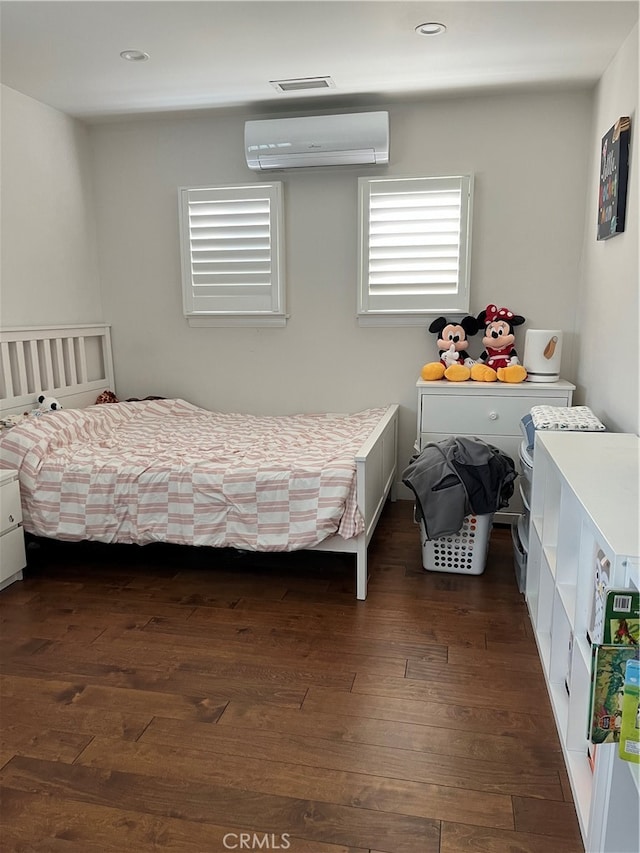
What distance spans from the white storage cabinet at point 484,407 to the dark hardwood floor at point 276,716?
0.79m

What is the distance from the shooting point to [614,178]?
105 inches

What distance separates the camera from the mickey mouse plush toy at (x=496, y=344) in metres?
3.42

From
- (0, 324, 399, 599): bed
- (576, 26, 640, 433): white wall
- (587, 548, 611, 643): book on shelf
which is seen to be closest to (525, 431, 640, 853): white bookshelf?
(587, 548, 611, 643): book on shelf

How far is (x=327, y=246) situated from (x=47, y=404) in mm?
1928

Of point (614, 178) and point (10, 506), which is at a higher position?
point (614, 178)

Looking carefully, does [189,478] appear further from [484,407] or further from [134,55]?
[134,55]

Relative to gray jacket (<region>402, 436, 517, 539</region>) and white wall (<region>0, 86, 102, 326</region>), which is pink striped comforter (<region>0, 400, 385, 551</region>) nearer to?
gray jacket (<region>402, 436, 517, 539</region>)

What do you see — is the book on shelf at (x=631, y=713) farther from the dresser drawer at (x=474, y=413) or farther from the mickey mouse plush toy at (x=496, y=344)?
the mickey mouse plush toy at (x=496, y=344)

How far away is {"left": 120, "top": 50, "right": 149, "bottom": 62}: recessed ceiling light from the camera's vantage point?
2830 millimetres

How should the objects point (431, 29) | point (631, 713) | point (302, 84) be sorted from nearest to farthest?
point (631, 713)
point (431, 29)
point (302, 84)

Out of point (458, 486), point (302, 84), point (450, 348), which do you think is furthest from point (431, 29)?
point (458, 486)

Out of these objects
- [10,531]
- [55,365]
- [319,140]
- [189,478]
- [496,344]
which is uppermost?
[319,140]

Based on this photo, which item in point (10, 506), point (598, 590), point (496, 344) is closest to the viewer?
point (598, 590)

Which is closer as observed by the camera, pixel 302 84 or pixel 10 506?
pixel 10 506
